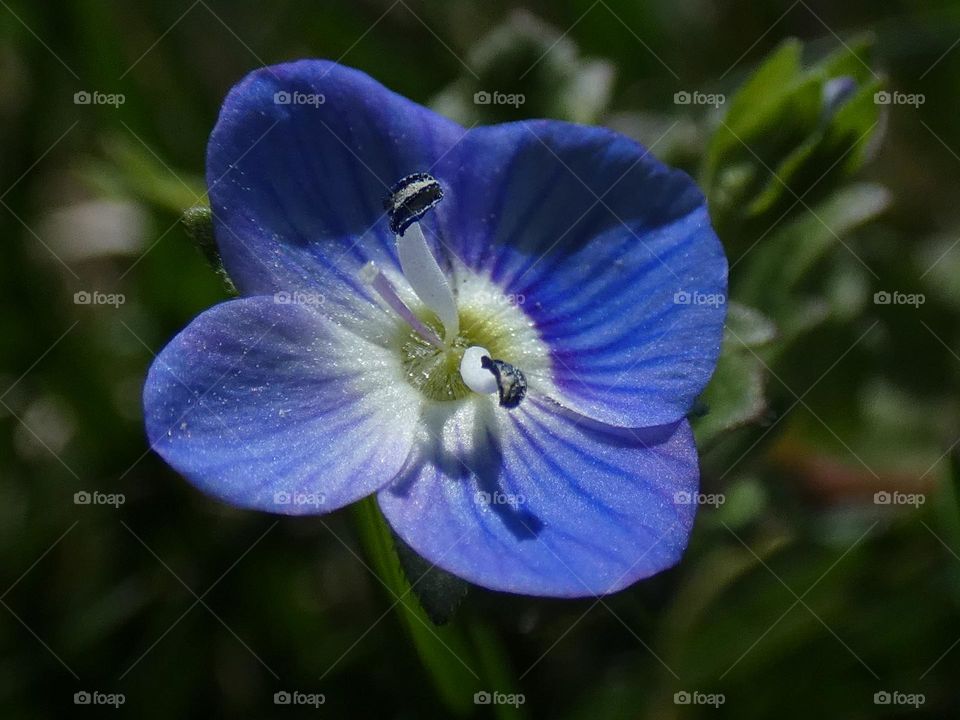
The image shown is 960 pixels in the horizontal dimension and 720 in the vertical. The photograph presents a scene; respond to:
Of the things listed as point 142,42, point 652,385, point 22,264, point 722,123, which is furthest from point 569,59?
point 22,264

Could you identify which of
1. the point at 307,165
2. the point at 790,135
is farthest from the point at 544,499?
the point at 790,135

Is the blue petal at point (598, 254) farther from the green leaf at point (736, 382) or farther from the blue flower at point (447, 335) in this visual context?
the green leaf at point (736, 382)

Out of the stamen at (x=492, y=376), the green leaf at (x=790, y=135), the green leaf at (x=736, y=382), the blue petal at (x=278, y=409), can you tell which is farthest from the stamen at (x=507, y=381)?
the green leaf at (x=790, y=135)

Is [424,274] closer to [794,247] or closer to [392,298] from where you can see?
[392,298]

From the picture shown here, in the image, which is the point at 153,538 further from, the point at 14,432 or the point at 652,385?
the point at 652,385

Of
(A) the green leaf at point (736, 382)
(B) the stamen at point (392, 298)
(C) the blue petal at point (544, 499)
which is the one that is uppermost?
(B) the stamen at point (392, 298)
